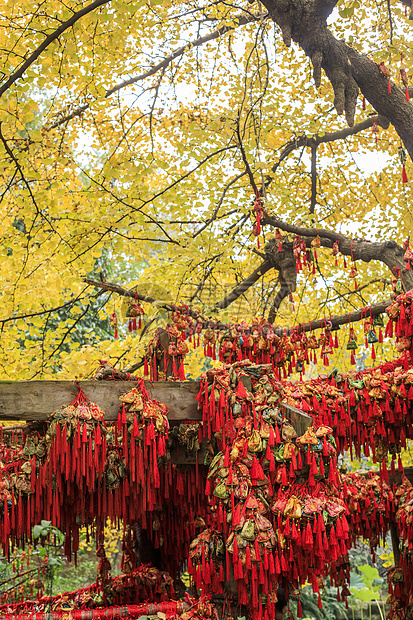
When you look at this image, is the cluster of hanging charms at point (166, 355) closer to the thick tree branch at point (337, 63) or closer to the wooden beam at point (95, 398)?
the wooden beam at point (95, 398)

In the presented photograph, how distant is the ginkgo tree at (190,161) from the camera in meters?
4.22

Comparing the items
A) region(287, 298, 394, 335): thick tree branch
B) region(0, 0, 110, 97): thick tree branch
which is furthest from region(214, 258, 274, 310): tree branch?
region(0, 0, 110, 97): thick tree branch

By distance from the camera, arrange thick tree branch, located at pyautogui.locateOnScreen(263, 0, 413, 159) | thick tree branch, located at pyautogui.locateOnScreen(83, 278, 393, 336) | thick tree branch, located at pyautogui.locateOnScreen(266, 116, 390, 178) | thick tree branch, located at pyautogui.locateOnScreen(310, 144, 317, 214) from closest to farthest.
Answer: thick tree branch, located at pyautogui.locateOnScreen(263, 0, 413, 159) → thick tree branch, located at pyautogui.locateOnScreen(83, 278, 393, 336) → thick tree branch, located at pyautogui.locateOnScreen(266, 116, 390, 178) → thick tree branch, located at pyautogui.locateOnScreen(310, 144, 317, 214)

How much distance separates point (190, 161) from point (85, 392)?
4537 millimetres

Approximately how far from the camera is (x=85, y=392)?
2973 millimetres

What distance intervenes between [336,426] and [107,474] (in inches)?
74.1

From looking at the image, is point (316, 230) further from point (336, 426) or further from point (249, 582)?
point (249, 582)

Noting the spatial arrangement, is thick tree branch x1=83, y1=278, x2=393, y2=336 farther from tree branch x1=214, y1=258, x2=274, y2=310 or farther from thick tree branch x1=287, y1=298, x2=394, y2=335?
tree branch x1=214, y1=258, x2=274, y2=310

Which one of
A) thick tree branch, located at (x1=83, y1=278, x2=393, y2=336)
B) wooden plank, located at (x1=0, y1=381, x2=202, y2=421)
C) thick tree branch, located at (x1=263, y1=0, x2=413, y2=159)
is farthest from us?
thick tree branch, located at (x1=83, y1=278, x2=393, y2=336)

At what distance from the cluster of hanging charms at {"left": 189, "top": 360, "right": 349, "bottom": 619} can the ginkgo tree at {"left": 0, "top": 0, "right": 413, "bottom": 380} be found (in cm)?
213

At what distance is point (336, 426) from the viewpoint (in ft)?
13.2

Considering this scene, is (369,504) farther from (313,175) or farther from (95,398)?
(313,175)

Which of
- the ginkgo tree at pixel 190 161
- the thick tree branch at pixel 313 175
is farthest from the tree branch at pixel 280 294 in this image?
the thick tree branch at pixel 313 175

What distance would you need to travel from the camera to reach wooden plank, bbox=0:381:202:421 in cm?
288
